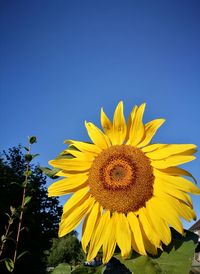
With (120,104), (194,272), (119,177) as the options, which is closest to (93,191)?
(119,177)

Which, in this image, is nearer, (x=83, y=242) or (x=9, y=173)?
(x=83, y=242)

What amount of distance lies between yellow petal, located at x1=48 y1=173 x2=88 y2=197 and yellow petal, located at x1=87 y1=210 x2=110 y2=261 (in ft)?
0.46

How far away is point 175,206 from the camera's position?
110cm

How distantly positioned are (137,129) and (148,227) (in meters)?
0.33

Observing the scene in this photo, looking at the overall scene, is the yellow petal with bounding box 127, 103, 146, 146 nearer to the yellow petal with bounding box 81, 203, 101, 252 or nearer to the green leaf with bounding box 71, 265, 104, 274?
the yellow petal with bounding box 81, 203, 101, 252

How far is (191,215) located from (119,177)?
32 cm

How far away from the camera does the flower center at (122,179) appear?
122cm

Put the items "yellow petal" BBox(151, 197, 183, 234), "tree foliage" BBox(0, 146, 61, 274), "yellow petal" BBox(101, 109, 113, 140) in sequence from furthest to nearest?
"tree foliage" BBox(0, 146, 61, 274)
"yellow petal" BBox(101, 109, 113, 140)
"yellow petal" BBox(151, 197, 183, 234)

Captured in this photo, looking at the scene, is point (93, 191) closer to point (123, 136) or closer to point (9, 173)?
point (123, 136)

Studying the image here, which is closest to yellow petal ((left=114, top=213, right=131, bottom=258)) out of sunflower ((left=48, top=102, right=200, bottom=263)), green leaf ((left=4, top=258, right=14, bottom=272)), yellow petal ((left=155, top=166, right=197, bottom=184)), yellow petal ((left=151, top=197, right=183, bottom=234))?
sunflower ((left=48, top=102, right=200, bottom=263))

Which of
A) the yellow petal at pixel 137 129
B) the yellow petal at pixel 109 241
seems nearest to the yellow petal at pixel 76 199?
the yellow petal at pixel 109 241

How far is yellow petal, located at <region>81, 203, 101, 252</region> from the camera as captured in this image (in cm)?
119

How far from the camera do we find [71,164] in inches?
49.6

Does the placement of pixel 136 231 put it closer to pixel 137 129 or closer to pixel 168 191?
pixel 168 191
